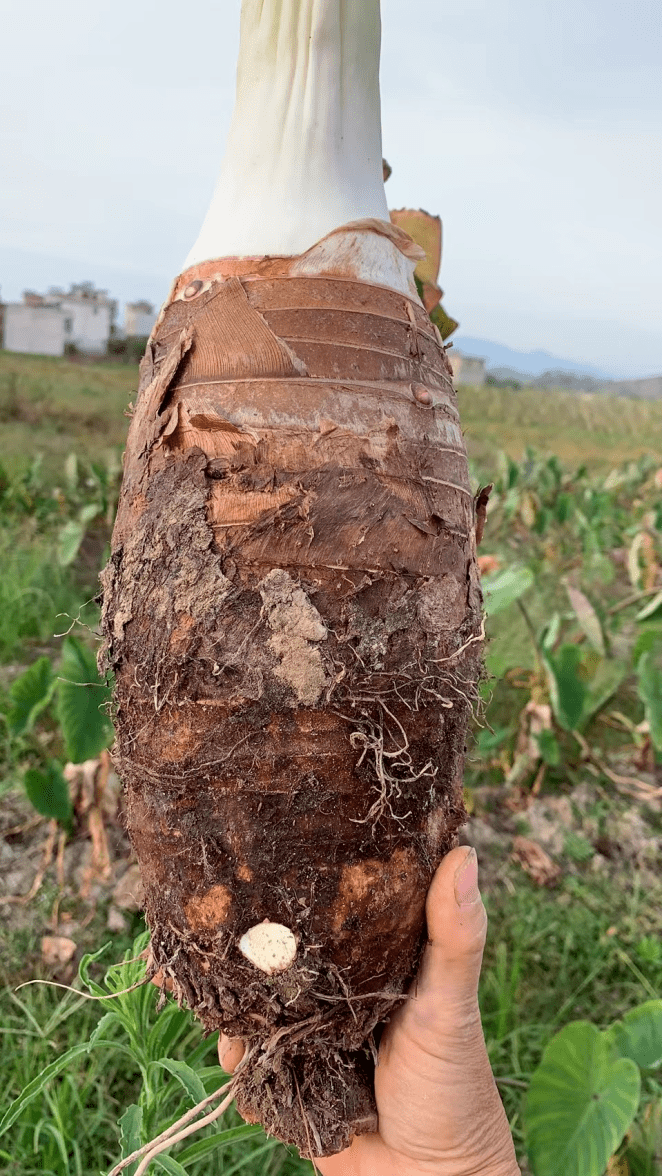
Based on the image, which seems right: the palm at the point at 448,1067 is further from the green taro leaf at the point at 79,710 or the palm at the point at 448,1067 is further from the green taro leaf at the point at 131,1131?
the green taro leaf at the point at 79,710

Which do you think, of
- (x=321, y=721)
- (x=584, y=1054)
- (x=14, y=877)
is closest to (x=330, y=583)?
(x=321, y=721)

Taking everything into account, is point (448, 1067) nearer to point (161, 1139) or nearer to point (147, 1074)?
point (161, 1139)

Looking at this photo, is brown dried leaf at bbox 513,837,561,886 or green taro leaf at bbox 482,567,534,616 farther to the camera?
brown dried leaf at bbox 513,837,561,886

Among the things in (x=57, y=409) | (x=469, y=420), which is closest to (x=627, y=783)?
(x=57, y=409)

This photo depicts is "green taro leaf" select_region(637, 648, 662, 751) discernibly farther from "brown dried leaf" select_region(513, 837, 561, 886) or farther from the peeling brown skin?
the peeling brown skin

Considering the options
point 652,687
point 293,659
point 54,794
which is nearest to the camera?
point 293,659

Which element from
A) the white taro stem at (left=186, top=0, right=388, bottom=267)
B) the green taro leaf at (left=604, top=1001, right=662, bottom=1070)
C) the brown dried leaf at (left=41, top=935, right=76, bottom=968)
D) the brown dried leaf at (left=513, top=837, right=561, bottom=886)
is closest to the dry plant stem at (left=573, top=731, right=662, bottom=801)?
the brown dried leaf at (left=513, top=837, right=561, bottom=886)

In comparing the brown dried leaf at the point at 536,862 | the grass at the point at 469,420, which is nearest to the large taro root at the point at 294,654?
the brown dried leaf at the point at 536,862
